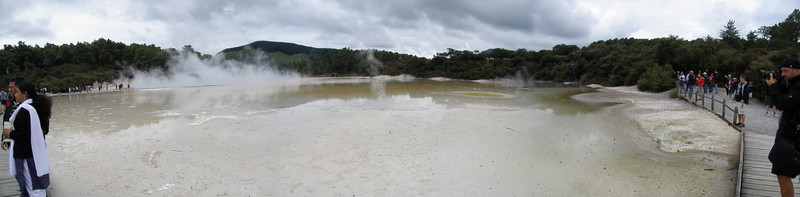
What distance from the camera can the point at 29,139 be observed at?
4.52 m

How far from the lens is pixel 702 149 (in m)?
9.59

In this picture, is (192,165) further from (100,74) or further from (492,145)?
(100,74)

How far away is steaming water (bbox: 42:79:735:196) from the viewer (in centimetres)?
729

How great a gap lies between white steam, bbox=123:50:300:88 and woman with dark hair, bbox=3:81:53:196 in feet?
153

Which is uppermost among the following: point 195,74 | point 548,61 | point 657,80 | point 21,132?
point 548,61

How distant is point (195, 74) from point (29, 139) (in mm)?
55207

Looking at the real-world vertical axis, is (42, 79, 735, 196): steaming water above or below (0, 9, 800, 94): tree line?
below

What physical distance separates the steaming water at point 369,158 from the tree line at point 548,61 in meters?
13.6

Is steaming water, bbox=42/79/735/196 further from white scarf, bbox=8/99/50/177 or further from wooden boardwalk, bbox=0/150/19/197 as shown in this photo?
white scarf, bbox=8/99/50/177

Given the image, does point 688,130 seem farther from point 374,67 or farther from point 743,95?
point 374,67

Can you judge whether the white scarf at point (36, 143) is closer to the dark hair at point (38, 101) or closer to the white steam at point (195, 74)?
the dark hair at point (38, 101)

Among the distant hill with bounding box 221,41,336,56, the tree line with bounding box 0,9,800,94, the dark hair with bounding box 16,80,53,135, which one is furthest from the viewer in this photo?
the distant hill with bounding box 221,41,336,56

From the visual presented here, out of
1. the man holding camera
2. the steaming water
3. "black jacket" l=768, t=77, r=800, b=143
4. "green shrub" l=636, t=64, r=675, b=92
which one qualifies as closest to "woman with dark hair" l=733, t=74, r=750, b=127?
the steaming water

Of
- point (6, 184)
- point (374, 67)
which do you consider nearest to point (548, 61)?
point (374, 67)
